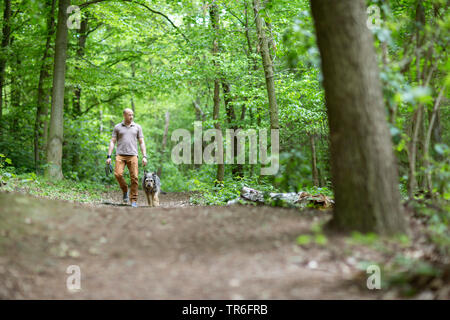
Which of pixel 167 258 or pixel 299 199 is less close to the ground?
pixel 299 199

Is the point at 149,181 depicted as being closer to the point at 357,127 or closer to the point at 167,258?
the point at 167,258

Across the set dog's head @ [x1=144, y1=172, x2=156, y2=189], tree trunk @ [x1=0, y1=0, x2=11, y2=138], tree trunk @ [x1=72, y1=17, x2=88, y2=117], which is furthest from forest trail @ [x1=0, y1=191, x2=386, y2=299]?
tree trunk @ [x1=72, y1=17, x2=88, y2=117]

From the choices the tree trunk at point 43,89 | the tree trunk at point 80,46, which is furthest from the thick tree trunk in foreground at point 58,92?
the tree trunk at point 80,46

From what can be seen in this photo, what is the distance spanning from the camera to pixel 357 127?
4344 millimetres

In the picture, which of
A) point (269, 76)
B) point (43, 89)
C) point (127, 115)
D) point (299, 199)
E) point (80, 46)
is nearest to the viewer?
point (299, 199)

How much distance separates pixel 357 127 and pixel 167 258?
2552 millimetres

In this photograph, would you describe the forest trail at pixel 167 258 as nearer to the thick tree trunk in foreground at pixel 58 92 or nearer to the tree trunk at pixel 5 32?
the thick tree trunk in foreground at pixel 58 92

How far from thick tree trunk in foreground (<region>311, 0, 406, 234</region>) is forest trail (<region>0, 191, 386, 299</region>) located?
18.4 inches

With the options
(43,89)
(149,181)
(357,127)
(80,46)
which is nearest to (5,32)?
(43,89)

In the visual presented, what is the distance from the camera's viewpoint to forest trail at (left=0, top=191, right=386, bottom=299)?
3.57 metres

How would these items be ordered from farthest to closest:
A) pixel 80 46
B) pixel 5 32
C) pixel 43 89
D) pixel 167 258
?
pixel 80 46 < pixel 43 89 < pixel 5 32 < pixel 167 258

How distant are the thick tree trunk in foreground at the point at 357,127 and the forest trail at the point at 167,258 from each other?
0.47m

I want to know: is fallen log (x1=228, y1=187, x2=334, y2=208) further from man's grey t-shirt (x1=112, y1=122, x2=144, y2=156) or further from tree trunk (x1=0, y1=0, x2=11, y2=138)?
tree trunk (x1=0, y1=0, x2=11, y2=138)

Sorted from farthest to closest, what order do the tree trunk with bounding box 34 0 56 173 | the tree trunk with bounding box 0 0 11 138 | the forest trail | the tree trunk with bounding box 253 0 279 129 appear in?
the tree trunk with bounding box 0 0 11 138 → the tree trunk with bounding box 34 0 56 173 → the tree trunk with bounding box 253 0 279 129 → the forest trail
